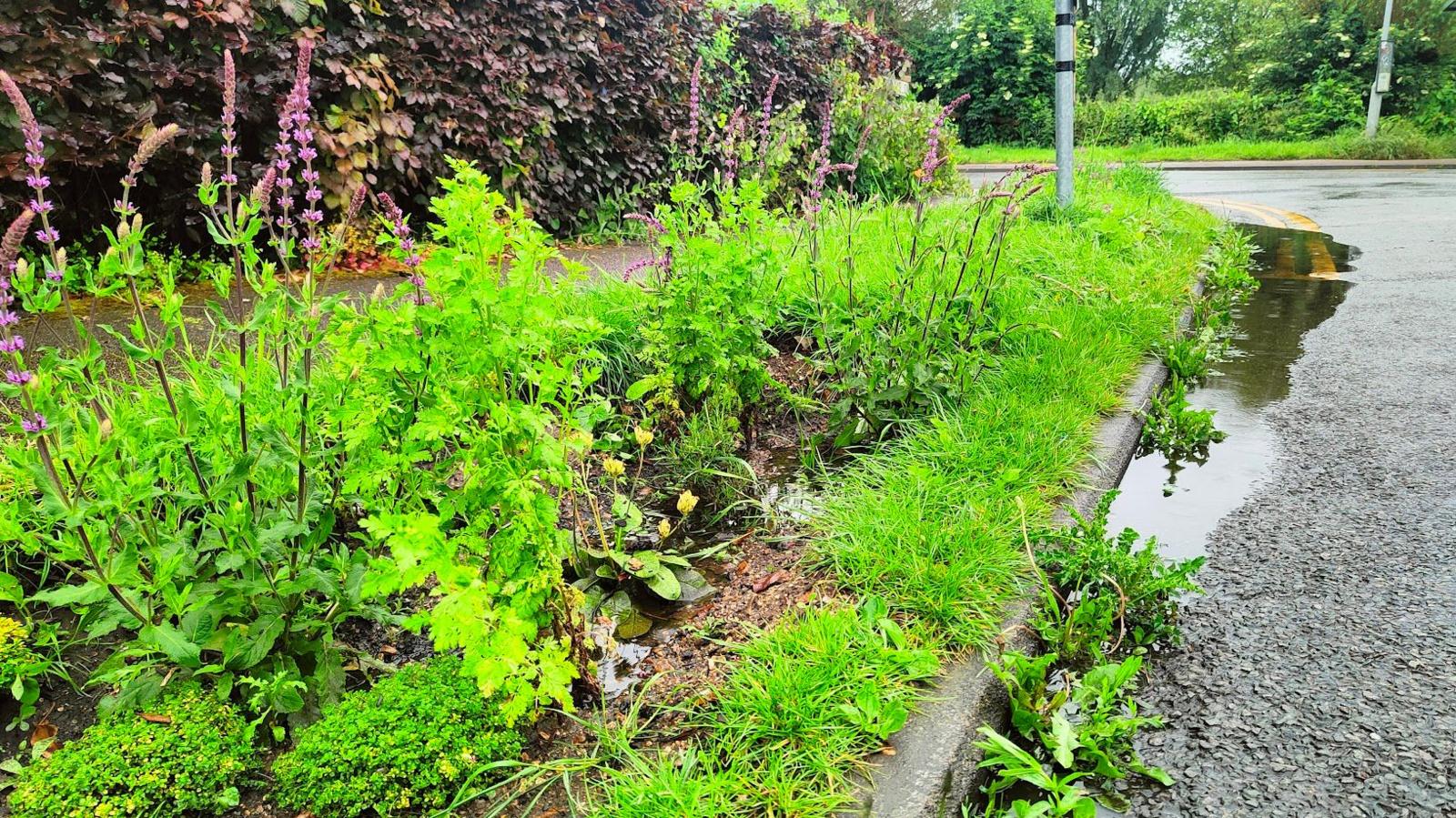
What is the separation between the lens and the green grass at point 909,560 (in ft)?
5.58

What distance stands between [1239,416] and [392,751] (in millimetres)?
3637

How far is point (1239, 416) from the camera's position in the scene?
12.5ft

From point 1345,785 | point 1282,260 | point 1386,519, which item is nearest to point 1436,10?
point 1282,260

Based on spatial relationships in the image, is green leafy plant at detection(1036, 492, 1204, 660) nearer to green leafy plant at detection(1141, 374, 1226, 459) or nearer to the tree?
green leafy plant at detection(1141, 374, 1226, 459)

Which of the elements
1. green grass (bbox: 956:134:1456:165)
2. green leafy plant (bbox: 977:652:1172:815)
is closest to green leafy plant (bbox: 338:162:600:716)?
green leafy plant (bbox: 977:652:1172:815)

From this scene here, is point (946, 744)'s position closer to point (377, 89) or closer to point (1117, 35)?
point (377, 89)

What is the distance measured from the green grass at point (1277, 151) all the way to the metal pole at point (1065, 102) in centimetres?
931

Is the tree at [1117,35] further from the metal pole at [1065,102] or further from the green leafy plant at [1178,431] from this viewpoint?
the green leafy plant at [1178,431]

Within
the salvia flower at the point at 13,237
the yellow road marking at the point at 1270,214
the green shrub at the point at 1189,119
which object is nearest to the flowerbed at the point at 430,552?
the salvia flower at the point at 13,237

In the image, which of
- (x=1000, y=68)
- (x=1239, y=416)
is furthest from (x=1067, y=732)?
(x=1000, y=68)

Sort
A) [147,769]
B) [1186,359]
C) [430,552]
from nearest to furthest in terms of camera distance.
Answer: [430,552], [147,769], [1186,359]

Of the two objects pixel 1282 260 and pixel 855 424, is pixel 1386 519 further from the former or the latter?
pixel 1282 260

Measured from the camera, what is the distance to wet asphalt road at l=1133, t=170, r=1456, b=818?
5.81 feet

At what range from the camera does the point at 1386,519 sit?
277 cm
